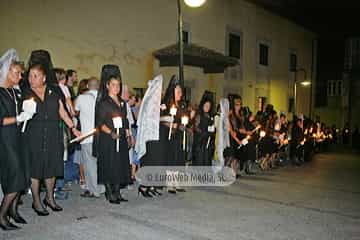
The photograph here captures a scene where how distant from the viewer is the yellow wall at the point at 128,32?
1136cm

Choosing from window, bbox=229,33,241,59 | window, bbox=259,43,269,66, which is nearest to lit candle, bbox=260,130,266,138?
window, bbox=229,33,241,59

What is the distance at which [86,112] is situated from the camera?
7316 millimetres

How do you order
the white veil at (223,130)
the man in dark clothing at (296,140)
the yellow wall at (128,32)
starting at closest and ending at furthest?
the white veil at (223,130) → the yellow wall at (128,32) → the man in dark clothing at (296,140)

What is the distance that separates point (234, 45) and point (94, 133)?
15.7 meters

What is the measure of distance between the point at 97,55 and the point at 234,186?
681cm

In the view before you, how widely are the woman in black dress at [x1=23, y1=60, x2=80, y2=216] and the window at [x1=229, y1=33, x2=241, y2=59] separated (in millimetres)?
16022

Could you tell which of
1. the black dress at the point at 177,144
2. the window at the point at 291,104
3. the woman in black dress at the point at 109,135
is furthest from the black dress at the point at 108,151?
the window at the point at 291,104

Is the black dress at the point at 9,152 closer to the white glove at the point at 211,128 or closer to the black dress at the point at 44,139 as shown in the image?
the black dress at the point at 44,139

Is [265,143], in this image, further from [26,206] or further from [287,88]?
[287,88]

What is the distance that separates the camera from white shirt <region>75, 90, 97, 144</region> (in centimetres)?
732

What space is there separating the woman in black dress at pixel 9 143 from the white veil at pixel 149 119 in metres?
2.59

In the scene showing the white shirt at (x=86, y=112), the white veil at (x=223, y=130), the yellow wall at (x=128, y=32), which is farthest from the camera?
the yellow wall at (x=128, y=32)

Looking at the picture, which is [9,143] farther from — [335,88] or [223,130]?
[335,88]

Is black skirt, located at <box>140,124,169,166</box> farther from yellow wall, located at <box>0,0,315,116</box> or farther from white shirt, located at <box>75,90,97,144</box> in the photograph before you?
yellow wall, located at <box>0,0,315,116</box>
